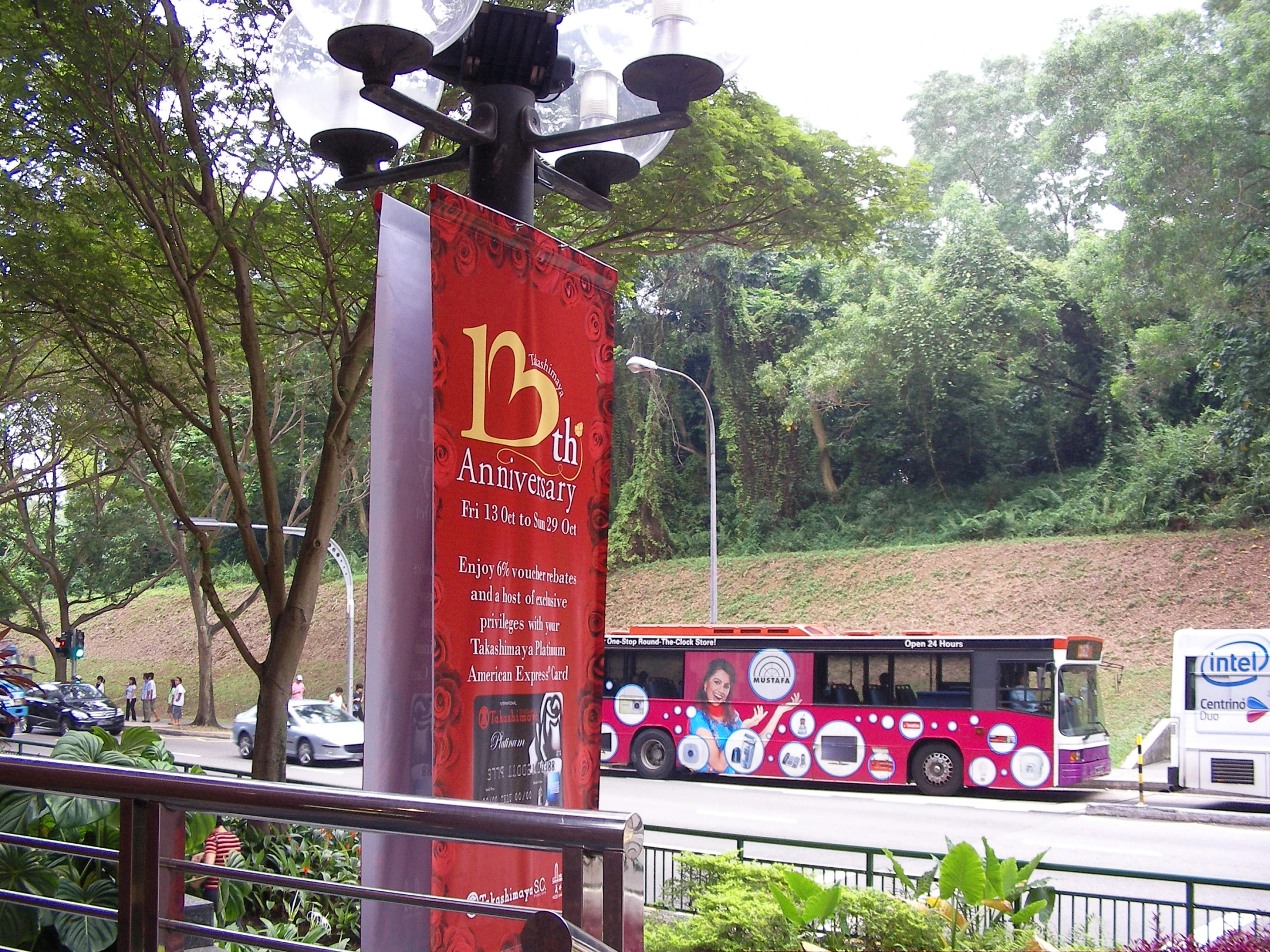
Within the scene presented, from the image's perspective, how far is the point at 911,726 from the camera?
1953 cm

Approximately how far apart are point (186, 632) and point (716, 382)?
27.5 meters

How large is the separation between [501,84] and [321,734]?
23138 millimetres

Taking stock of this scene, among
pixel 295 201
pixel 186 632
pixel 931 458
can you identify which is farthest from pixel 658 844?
pixel 186 632

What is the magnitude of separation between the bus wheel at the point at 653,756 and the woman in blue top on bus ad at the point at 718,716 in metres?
0.75

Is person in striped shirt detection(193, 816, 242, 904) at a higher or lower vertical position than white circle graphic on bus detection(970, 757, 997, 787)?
higher

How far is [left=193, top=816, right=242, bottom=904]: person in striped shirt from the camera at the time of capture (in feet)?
19.2

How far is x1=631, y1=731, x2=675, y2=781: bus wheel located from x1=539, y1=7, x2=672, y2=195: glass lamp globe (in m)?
18.8

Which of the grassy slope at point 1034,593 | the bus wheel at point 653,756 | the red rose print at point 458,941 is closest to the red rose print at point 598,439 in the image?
the red rose print at point 458,941

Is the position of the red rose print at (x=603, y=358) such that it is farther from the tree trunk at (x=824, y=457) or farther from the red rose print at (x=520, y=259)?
the tree trunk at (x=824, y=457)

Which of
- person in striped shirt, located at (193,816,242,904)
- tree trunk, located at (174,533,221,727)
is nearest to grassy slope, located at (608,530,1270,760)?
tree trunk, located at (174,533,221,727)

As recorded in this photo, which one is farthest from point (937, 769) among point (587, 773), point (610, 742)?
point (587, 773)

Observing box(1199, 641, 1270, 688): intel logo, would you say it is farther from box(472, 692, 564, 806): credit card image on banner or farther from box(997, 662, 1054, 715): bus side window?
box(472, 692, 564, 806): credit card image on banner

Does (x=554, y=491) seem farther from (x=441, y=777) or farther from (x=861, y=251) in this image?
(x=861, y=251)

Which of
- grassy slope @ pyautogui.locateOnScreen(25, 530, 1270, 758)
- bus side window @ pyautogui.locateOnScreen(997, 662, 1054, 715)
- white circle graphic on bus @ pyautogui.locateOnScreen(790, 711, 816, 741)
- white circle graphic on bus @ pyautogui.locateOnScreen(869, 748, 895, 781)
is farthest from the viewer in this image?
grassy slope @ pyautogui.locateOnScreen(25, 530, 1270, 758)
